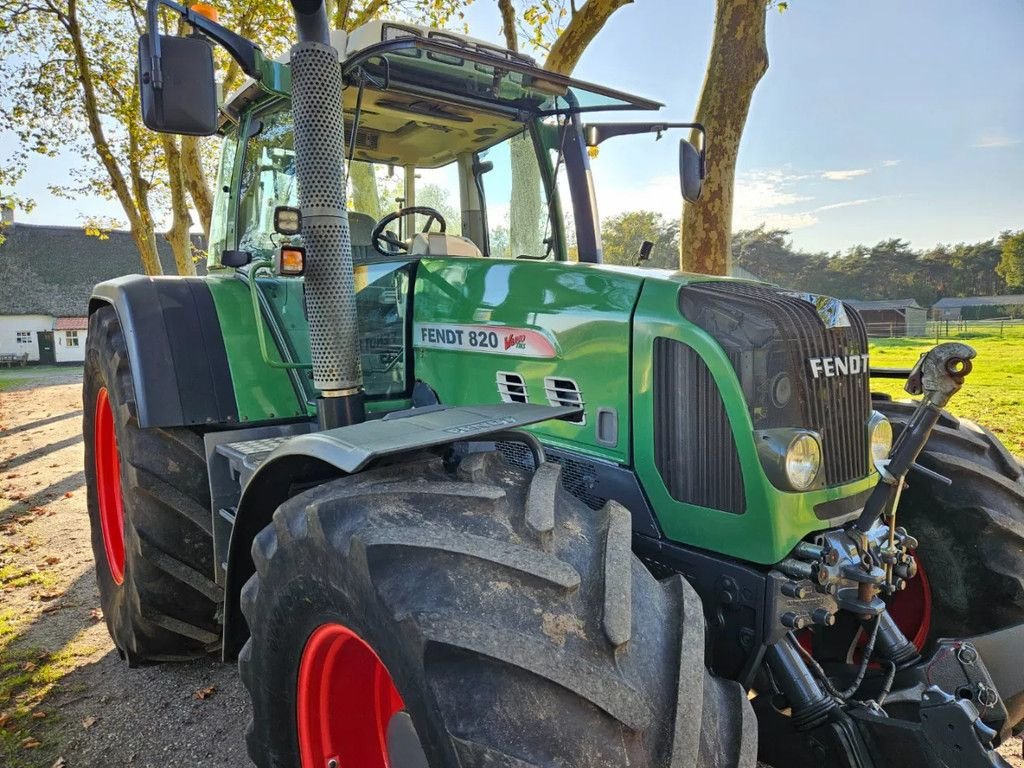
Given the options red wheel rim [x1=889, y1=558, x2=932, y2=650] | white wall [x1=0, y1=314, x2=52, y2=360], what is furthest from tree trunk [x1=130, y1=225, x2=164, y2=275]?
white wall [x1=0, y1=314, x2=52, y2=360]

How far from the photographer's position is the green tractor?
1274 mm

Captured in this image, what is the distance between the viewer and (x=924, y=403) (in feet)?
5.67

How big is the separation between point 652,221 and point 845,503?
161ft

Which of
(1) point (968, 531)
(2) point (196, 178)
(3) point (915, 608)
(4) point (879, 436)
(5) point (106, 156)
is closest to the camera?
(4) point (879, 436)

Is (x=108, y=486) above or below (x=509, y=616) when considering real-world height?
below

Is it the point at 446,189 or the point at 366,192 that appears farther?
the point at 446,189

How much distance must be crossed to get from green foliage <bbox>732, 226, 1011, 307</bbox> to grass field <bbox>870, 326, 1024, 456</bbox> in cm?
1700

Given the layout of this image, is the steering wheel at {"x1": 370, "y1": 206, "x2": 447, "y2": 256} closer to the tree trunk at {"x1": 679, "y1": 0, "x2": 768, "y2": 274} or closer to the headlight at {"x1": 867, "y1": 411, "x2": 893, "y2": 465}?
the headlight at {"x1": 867, "y1": 411, "x2": 893, "y2": 465}

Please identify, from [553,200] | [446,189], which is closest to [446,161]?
[446,189]

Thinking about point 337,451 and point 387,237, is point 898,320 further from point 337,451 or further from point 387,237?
point 337,451

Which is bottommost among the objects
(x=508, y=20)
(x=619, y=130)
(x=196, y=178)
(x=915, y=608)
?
(x=915, y=608)

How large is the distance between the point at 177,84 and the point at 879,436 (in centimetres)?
232

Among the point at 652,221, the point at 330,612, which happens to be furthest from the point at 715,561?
the point at 652,221

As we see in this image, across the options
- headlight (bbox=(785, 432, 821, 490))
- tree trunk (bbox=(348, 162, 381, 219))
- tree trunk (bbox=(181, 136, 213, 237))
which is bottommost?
headlight (bbox=(785, 432, 821, 490))
